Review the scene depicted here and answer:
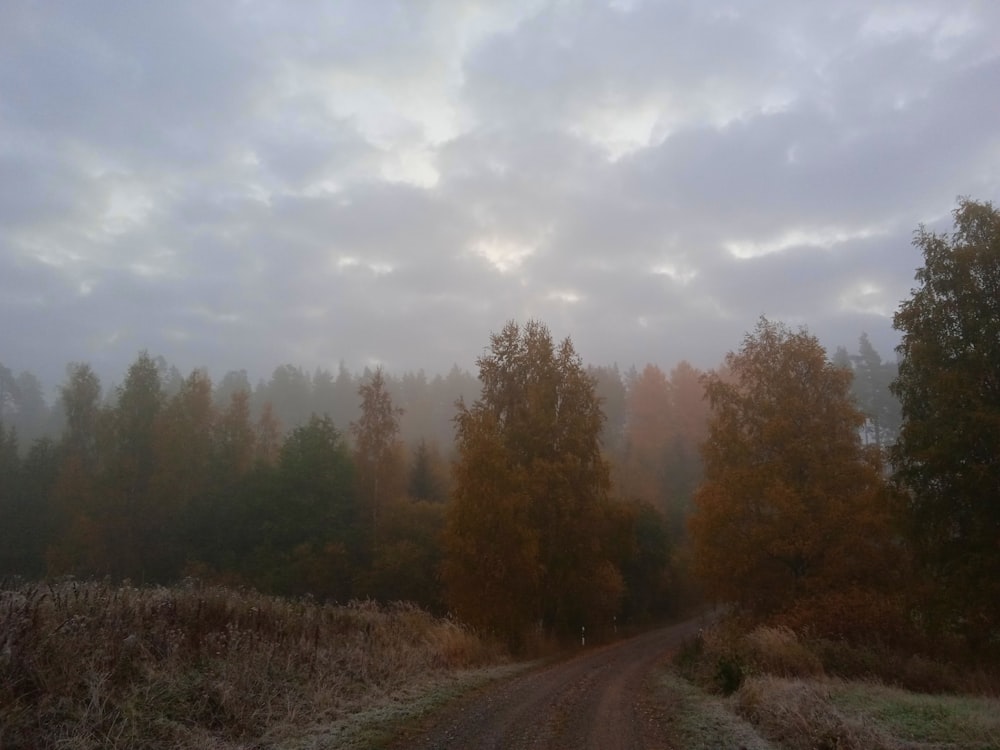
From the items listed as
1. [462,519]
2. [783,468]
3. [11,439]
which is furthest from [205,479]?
[783,468]

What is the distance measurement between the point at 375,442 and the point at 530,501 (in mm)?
23869

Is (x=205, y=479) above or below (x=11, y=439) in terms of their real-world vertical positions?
below

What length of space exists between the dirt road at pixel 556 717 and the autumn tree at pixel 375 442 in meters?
33.0

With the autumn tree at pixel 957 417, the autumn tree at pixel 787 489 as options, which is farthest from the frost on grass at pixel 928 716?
the autumn tree at pixel 787 489

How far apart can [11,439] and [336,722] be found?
239ft

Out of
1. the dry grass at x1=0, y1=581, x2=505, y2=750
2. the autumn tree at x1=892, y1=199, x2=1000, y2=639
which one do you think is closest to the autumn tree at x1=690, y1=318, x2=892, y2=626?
the autumn tree at x1=892, y1=199, x2=1000, y2=639

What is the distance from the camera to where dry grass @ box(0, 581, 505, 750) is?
7805mm

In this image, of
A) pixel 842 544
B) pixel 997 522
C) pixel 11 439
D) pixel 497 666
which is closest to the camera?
pixel 997 522

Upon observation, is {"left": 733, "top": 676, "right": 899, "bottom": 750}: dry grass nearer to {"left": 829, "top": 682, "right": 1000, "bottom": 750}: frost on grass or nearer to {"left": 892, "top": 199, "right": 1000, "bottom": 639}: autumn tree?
{"left": 829, "top": 682, "right": 1000, "bottom": 750}: frost on grass

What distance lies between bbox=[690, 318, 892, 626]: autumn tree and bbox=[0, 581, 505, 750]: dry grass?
14.2 m

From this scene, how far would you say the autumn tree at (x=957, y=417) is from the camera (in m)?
17.3

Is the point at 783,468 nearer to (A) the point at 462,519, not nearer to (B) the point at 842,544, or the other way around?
(B) the point at 842,544

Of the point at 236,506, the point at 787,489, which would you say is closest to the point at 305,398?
the point at 236,506

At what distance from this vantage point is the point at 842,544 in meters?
22.8
